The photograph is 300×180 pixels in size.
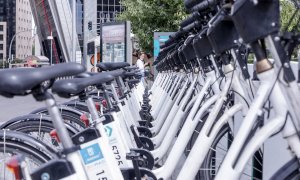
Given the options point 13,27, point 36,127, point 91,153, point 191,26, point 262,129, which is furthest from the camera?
point 13,27

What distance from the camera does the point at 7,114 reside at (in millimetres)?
14547

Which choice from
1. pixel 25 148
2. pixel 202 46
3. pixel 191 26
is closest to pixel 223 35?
pixel 202 46

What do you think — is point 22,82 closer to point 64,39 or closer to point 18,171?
point 18,171

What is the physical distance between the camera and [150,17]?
29.1 meters

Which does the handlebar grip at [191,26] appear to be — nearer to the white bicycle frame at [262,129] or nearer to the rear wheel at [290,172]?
the white bicycle frame at [262,129]

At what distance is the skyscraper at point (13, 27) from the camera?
130 metres

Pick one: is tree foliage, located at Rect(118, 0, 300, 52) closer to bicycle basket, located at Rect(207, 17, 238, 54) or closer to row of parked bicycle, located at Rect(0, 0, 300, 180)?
row of parked bicycle, located at Rect(0, 0, 300, 180)

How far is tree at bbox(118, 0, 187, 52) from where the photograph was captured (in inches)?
1104

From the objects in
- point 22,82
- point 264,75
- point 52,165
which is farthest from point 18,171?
point 264,75

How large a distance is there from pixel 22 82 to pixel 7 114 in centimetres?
1243

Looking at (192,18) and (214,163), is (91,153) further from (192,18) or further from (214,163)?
(192,18)

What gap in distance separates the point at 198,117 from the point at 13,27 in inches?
5259

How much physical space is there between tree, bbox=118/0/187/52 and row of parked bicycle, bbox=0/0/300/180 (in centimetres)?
2251

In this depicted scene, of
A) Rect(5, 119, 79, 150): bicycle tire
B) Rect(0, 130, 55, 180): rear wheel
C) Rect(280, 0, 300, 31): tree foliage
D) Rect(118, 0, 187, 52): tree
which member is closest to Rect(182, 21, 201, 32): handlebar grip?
Rect(280, 0, 300, 31): tree foliage
